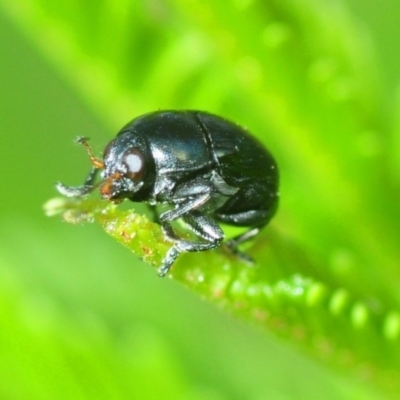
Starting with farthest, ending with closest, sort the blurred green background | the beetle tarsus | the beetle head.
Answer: the beetle head → the blurred green background → the beetle tarsus

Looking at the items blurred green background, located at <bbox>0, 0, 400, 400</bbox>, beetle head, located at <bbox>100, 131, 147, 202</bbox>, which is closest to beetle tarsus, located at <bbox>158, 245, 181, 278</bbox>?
blurred green background, located at <bbox>0, 0, 400, 400</bbox>

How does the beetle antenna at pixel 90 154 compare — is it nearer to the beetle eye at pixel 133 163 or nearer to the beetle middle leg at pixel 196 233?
the beetle eye at pixel 133 163

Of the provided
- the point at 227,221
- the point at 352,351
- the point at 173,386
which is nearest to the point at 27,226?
the point at 227,221

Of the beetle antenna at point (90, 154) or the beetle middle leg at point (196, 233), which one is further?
the beetle antenna at point (90, 154)

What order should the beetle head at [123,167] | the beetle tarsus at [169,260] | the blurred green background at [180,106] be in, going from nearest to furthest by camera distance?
the beetle tarsus at [169,260]
the blurred green background at [180,106]
the beetle head at [123,167]

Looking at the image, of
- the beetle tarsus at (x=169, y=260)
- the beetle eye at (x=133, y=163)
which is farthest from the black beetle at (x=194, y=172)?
the beetle tarsus at (x=169, y=260)

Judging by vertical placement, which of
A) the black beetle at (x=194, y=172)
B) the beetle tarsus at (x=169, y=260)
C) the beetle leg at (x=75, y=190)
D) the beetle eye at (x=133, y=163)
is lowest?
the beetle tarsus at (x=169, y=260)

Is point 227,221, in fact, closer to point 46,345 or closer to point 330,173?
point 330,173

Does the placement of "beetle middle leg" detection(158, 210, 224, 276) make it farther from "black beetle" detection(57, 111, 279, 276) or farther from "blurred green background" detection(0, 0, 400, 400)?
"blurred green background" detection(0, 0, 400, 400)
